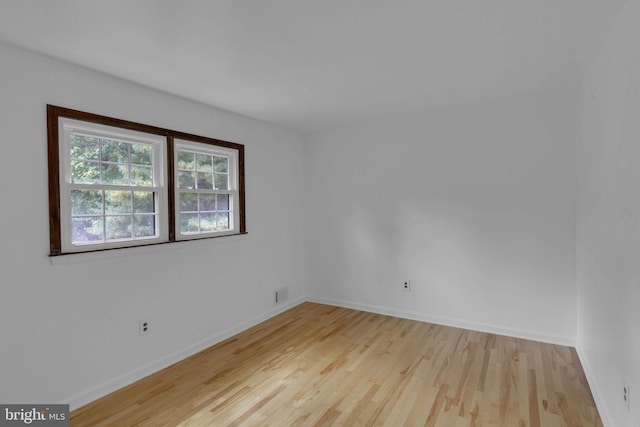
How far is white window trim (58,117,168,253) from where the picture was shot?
2.43m

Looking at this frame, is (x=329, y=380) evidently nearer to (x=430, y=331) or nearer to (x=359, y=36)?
(x=430, y=331)

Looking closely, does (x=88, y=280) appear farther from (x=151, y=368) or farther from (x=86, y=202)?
(x=151, y=368)

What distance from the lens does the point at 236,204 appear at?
13.0 feet

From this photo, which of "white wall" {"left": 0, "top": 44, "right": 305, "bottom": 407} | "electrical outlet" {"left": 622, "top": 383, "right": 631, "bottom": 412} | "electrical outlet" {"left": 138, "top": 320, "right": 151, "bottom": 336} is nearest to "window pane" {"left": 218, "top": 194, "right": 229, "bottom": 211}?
"white wall" {"left": 0, "top": 44, "right": 305, "bottom": 407}

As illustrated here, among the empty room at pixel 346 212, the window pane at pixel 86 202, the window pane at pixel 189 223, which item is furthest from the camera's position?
the window pane at pixel 189 223

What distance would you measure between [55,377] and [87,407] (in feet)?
1.07

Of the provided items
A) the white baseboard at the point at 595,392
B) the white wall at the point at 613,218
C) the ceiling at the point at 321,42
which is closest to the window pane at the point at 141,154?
the ceiling at the point at 321,42

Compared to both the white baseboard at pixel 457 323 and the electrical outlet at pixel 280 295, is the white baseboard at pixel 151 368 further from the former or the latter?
the white baseboard at pixel 457 323

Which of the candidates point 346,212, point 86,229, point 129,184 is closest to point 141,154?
point 129,184

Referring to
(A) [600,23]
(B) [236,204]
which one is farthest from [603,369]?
(B) [236,204]

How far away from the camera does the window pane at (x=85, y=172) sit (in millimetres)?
2539

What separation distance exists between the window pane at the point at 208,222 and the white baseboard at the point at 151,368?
115 cm

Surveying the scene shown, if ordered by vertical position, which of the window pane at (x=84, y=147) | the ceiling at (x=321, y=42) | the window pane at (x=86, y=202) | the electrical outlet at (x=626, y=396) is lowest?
the electrical outlet at (x=626, y=396)

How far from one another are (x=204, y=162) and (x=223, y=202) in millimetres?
503
